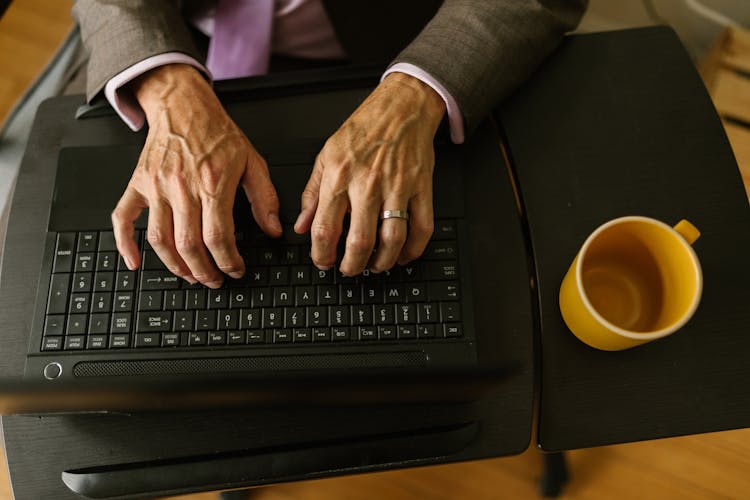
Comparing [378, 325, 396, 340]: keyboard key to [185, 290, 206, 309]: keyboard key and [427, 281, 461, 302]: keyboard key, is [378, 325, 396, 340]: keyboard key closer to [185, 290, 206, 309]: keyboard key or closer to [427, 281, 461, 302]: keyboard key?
[427, 281, 461, 302]: keyboard key

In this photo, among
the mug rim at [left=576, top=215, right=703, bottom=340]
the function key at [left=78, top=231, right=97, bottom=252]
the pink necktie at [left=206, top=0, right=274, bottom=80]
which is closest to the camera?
the mug rim at [left=576, top=215, right=703, bottom=340]

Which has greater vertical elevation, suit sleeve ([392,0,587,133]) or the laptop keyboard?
suit sleeve ([392,0,587,133])

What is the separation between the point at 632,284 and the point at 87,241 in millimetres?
548

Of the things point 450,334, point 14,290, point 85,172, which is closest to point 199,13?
point 85,172

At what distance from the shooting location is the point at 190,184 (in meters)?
0.56

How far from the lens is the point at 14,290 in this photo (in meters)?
0.57

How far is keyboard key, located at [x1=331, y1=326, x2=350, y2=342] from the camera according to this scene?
1.73 feet

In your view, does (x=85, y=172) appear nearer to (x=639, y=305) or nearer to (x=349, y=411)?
(x=349, y=411)

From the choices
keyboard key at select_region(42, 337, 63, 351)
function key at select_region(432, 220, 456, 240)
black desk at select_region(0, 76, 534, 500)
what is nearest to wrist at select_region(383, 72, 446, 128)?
function key at select_region(432, 220, 456, 240)

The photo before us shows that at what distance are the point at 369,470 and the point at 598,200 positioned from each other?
0.37 meters

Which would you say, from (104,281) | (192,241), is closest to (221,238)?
(192,241)

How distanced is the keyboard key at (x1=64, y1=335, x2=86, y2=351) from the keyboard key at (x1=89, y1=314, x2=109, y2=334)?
0.01 meters

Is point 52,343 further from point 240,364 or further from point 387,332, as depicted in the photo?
point 387,332

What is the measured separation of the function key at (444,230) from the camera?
0.56m
